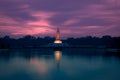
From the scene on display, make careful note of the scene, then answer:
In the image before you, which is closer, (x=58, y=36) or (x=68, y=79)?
(x=68, y=79)

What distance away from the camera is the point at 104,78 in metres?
15.4

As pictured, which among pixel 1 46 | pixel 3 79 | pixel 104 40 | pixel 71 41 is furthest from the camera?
pixel 71 41

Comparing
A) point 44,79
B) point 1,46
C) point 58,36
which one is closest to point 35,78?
point 44,79

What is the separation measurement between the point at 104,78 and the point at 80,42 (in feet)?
252

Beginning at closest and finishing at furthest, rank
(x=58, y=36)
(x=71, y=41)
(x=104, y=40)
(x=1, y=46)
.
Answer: (x=1, y=46) → (x=58, y=36) → (x=104, y=40) → (x=71, y=41)

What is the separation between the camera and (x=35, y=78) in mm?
15336

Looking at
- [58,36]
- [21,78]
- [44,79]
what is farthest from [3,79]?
[58,36]

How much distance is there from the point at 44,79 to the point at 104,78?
4.02 m

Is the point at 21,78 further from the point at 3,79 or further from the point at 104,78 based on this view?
the point at 104,78

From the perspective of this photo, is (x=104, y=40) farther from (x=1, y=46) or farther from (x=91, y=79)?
(x=91, y=79)

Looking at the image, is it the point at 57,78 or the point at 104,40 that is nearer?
the point at 57,78

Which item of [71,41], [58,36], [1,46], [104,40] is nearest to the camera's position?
[1,46]

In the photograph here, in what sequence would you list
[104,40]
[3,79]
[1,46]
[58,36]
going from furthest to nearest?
[104,40] < [58,36] < [1,46] < [3,79]

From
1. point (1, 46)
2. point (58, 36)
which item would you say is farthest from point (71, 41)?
point (1, 46)
